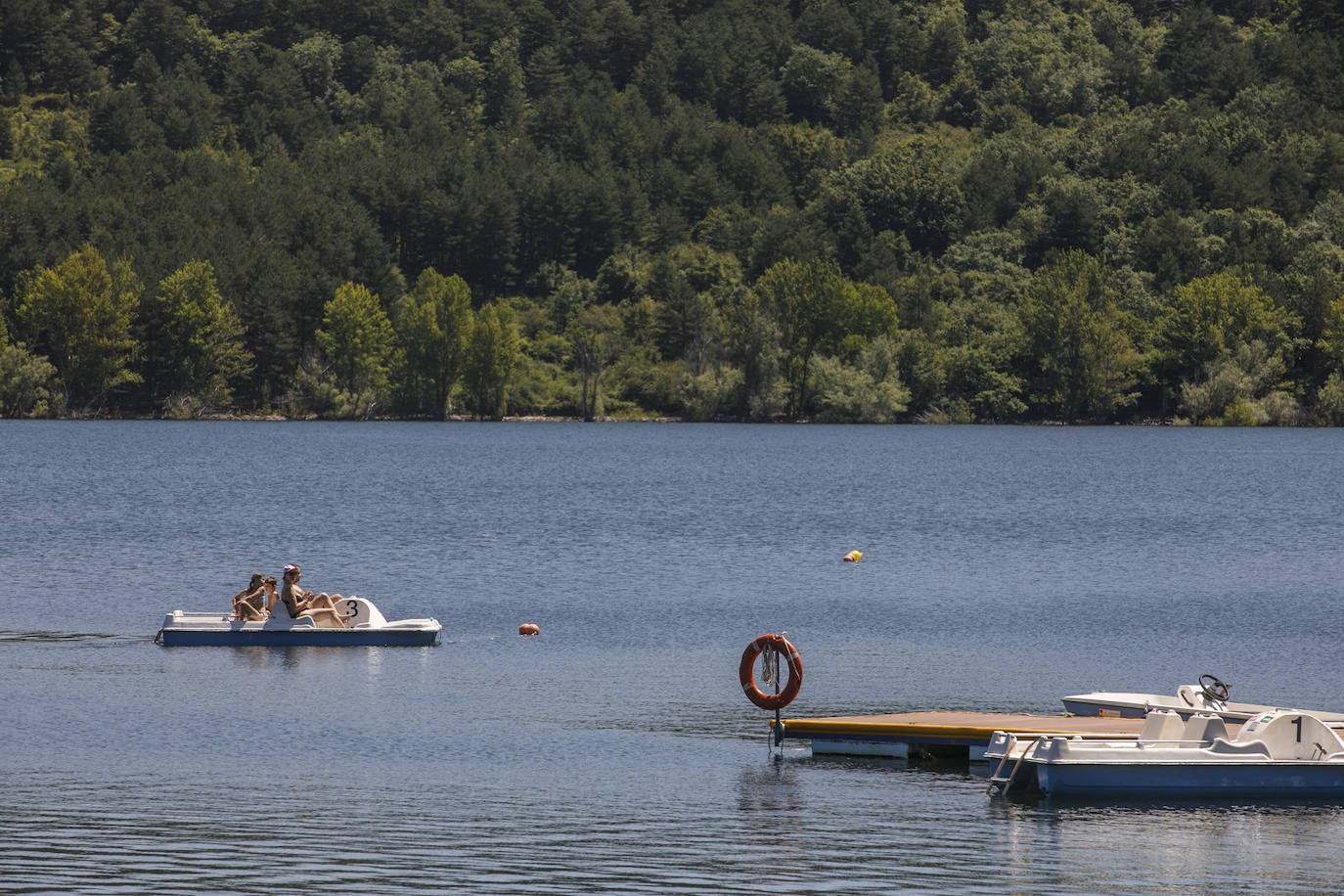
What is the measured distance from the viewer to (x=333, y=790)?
3158 centimetres

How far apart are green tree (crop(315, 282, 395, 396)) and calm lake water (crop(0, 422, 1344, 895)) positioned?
8646 centimetres

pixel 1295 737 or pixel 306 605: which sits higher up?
pixel 306 605

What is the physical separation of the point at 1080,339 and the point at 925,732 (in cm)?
15982

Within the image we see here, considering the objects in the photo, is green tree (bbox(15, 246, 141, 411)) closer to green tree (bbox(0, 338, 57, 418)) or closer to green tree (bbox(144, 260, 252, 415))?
green tree (bbox(0, 338, 57, 418))

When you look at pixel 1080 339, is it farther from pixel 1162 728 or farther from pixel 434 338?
pixel 1162 728

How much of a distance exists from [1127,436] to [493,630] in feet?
453

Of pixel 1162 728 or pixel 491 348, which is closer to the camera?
pixel 1162 728

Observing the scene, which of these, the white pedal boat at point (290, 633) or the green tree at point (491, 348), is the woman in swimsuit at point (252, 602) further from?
the green tree at point (491, 348)

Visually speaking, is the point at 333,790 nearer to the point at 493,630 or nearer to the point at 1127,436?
the point at 493,630

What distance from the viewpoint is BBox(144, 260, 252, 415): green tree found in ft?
614

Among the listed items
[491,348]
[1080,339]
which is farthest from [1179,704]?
[491,348]

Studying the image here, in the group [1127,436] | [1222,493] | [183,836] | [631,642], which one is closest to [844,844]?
[183,836]

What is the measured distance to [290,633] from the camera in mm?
48969

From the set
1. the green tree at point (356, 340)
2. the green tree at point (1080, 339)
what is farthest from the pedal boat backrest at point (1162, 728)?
the green tree at point (356, 340)
